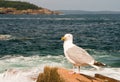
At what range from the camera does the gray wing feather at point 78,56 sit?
1223cm

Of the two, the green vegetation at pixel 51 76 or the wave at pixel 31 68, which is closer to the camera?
the green vegetation at pixel 51 76

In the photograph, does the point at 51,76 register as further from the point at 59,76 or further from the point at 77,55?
the point at 77,55

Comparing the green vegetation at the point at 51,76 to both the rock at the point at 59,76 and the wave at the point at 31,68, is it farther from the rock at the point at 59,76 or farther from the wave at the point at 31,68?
the wave at the point at 31,68

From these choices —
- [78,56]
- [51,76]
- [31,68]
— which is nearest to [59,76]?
[51,76]

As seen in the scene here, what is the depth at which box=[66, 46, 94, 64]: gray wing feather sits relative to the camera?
40.1 feet

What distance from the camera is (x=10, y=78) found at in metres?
17.0

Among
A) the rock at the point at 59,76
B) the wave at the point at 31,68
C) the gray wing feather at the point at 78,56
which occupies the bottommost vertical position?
the wave at the point at 31,68

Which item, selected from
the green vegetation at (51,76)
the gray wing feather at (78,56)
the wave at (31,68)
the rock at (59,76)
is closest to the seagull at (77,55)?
the gray wing feather at (78,56)

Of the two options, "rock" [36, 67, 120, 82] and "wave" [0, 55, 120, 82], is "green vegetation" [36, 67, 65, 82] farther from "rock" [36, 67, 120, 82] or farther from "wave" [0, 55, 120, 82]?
"wave" [0, 55, 120, 82]

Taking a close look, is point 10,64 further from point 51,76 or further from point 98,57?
point 51,76

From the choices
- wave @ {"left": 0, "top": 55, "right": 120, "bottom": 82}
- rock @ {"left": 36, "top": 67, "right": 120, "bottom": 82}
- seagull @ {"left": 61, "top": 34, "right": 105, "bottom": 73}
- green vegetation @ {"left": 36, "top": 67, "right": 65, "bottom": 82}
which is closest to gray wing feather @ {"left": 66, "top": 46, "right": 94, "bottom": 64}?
seagull @ {"left": 61, "top": 34, "right": 105, "bottom": 73}

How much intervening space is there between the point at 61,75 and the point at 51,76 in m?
0.31

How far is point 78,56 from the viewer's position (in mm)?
12328

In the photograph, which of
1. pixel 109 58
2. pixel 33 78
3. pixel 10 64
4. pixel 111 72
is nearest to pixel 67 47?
pixel 33 78
